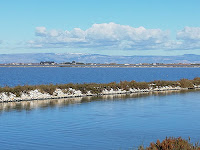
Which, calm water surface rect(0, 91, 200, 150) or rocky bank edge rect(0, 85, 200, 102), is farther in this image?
rocky bank edge rect(0, 85, 200, 102)

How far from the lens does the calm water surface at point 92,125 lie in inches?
731

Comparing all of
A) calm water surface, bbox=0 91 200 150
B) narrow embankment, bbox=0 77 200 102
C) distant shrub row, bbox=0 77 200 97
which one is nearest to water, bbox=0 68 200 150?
calm water surface, bbox=0 91 200 150

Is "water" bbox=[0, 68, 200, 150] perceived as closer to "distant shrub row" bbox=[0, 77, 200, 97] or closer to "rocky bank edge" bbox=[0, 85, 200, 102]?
"rocky bank edge" bbox=[0, 85, 200, 102]

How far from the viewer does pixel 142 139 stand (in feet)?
62.6

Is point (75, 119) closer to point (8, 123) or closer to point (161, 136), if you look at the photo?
point (8, 123)

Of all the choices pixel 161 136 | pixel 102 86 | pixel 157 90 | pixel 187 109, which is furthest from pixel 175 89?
pixel 161 136

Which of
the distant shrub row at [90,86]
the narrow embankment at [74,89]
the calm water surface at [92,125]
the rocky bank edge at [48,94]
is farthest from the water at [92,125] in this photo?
the distant shrub row at [90,86]

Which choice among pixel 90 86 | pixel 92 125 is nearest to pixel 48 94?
pixel 90 86

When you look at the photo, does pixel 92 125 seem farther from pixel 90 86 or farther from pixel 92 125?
pixel 90 86

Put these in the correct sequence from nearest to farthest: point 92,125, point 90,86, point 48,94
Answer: point 92,125 < point 48,94 < point 90,86

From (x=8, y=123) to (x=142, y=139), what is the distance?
9.28 meters

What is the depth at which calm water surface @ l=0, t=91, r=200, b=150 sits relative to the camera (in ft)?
60.9

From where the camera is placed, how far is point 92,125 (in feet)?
76.8

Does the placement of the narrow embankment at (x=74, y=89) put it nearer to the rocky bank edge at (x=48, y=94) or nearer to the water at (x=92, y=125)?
the rocky bank edge at (x=48, y=94)
